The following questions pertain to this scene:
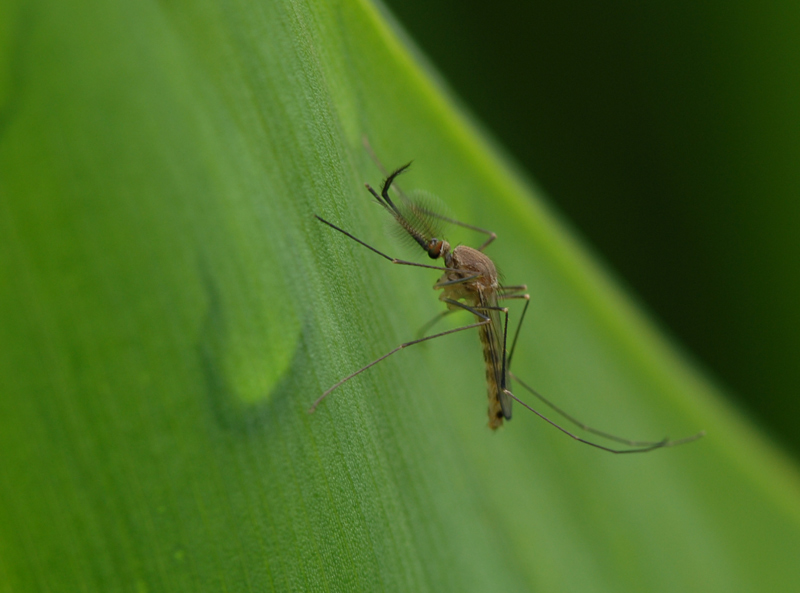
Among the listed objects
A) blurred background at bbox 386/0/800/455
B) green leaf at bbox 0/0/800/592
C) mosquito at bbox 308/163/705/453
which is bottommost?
blurred background at bbox 386/0/800/455

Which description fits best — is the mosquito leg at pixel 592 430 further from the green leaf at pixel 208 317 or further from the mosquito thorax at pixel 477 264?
the green leaf at pixel 208 317

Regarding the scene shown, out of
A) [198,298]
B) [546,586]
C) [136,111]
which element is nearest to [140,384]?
[198,298]

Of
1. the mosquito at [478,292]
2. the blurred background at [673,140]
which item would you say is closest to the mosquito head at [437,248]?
the mosquito at [478,292]

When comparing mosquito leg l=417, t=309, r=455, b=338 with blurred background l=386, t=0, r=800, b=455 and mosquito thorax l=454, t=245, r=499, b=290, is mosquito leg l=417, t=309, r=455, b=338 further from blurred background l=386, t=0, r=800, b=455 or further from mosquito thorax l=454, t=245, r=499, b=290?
blurred background l=386, t=0, r=800, b=455

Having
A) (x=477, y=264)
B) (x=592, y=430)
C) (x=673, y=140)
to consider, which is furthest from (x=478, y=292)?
(x=673, y=140)

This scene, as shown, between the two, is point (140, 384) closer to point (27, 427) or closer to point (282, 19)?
point (27, 427)

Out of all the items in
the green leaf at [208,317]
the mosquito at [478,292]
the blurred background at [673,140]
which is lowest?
the blurred background at [673,140]

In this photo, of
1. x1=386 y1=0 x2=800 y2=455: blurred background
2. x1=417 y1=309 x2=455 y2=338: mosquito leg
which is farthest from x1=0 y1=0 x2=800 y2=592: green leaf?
x1=386 y1=0 x2=800 y2=455: blurred background
